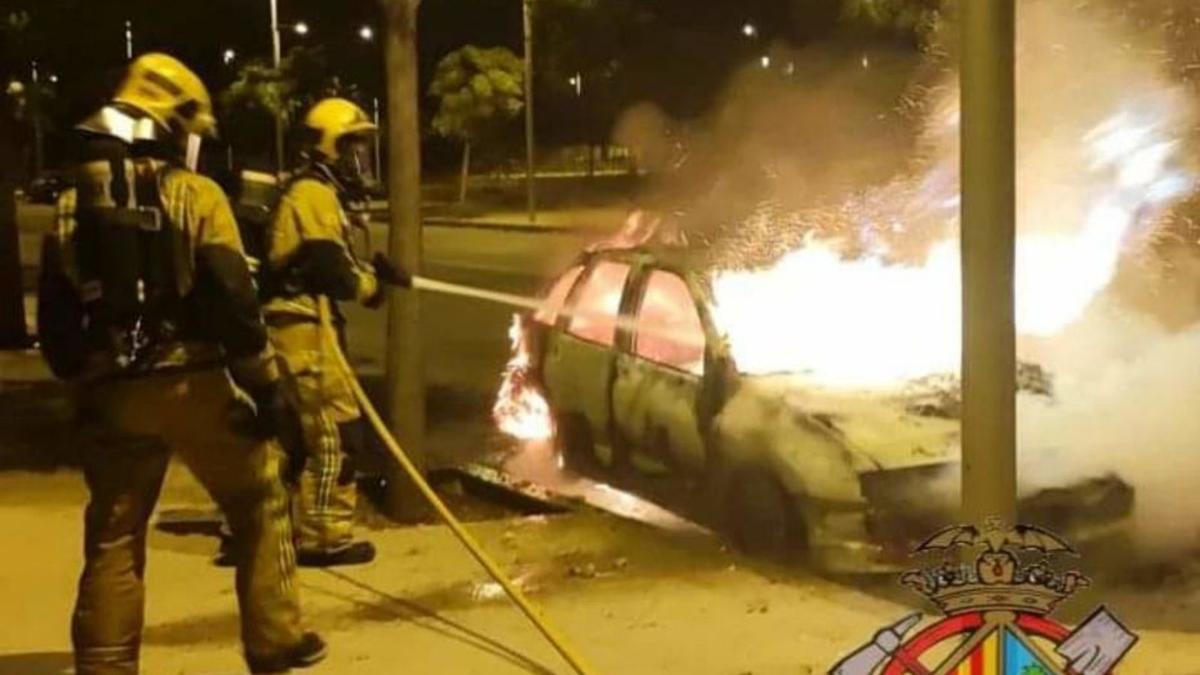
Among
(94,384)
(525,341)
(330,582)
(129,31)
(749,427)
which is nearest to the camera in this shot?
(94,384)

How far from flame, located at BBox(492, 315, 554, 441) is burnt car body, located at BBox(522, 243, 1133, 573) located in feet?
1.53

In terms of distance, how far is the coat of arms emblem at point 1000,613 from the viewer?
4.23 metres

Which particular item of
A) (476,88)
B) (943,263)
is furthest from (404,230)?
(476,88)

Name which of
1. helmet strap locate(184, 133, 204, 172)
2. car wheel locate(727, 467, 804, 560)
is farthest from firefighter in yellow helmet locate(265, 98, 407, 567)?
car wheel locate(727, 467, 804, 560)

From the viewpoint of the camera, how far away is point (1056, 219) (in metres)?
10.3

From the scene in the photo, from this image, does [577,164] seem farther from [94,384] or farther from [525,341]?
[94,384]

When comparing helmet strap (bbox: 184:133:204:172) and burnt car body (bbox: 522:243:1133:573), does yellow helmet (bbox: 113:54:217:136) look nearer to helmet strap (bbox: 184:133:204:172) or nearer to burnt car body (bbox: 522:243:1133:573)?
helmet strap (bbox: 184:133:204:172)

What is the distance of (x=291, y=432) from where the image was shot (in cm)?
563

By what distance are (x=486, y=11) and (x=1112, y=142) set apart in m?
38.6

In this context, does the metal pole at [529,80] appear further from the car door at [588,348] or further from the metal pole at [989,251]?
the metal pole at [989,251]

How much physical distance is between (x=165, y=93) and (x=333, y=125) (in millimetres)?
1677

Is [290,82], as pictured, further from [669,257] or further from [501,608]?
[501,608]

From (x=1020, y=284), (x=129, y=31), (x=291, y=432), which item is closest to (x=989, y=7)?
(x=291, y=432)

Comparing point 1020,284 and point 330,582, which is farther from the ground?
point 1020,284
